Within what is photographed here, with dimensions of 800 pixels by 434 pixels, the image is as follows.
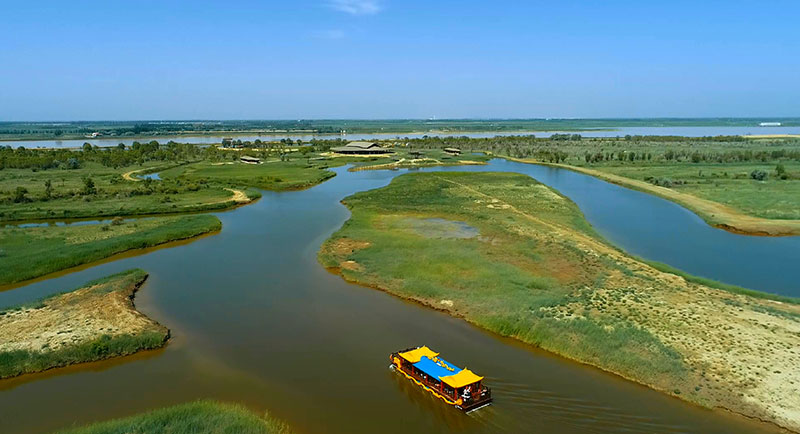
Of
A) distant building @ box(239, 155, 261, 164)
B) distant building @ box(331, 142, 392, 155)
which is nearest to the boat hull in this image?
distant building @ box(239, 155, 261, 164)

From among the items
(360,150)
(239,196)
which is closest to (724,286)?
(239,196)

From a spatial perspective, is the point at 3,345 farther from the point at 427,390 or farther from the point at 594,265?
the point at 594,265

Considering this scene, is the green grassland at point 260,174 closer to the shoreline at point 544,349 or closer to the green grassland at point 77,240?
the green grassland at point 77,240

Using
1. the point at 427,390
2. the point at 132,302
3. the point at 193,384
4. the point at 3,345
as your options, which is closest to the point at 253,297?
the point at 132,302

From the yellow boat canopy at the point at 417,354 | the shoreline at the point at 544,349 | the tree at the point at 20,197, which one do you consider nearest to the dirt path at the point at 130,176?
the tree at the point at 20,197

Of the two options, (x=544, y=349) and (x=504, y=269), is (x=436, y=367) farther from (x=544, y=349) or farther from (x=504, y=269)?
(x=504, y=269)

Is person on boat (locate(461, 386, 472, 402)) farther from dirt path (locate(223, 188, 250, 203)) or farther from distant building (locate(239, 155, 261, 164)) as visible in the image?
distant building (locate(239, 155, 261, 164))
